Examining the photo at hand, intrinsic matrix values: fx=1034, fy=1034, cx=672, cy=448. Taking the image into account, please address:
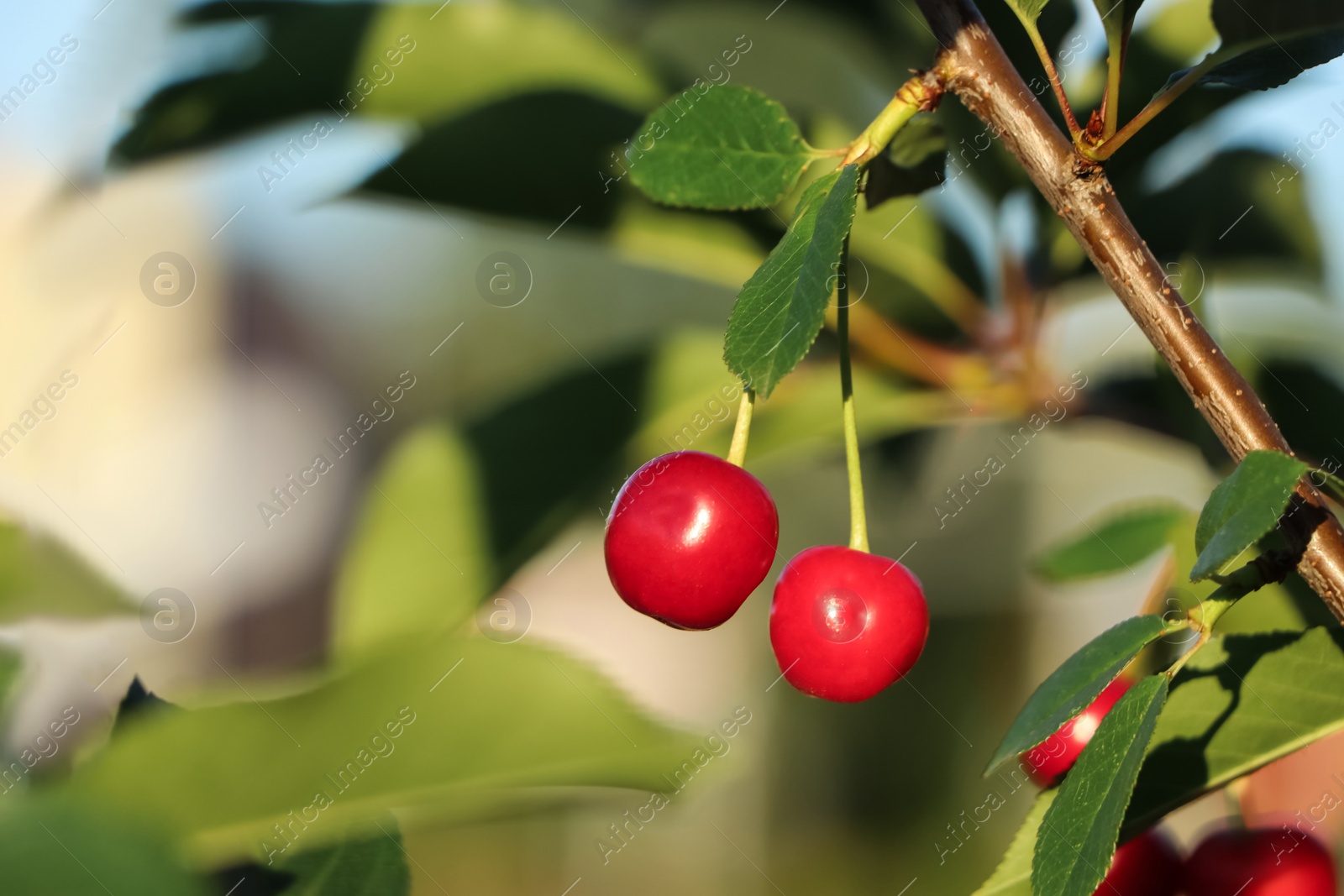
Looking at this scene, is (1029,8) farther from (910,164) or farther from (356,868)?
(356,868)

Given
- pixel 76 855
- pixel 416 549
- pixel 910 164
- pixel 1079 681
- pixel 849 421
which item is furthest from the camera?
pixel 416 549

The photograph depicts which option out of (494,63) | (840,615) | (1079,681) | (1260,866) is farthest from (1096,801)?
Result: (494,63)

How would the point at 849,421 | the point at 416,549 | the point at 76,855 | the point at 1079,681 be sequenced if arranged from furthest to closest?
1. the point at 416,549
2. the point at 849,421
3. the point at 1079,681
4. the point at 76,855

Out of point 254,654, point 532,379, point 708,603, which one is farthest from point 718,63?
point 254,654

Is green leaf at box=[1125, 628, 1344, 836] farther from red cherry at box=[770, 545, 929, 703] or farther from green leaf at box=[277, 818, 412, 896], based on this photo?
green leaf at box=[277, 818, 412, 896]

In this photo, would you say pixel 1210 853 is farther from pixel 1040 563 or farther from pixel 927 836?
pixel 927 836

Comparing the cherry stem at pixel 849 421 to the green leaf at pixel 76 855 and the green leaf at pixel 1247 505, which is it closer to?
the green leaf at pixel 1247 505

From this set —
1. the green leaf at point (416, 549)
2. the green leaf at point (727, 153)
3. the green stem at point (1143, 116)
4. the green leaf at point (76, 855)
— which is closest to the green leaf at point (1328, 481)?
the green stem at point (1143, 116)
